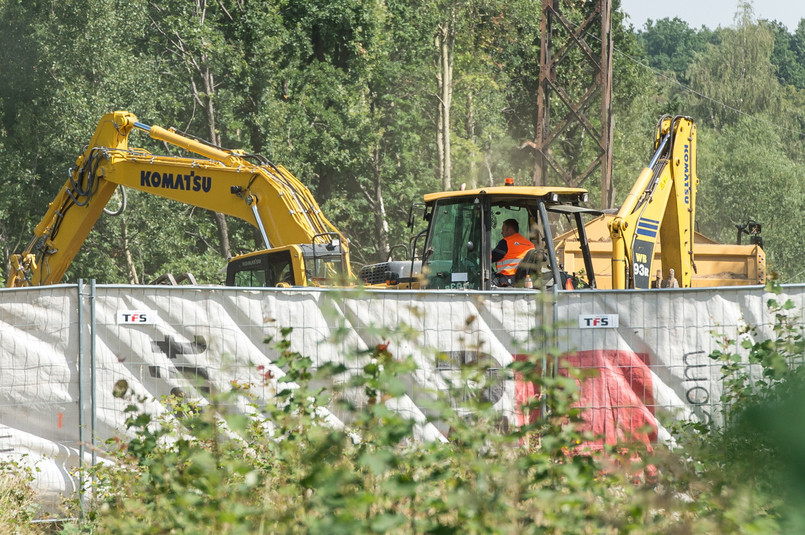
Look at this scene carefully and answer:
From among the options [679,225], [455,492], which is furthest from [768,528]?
[679,225]

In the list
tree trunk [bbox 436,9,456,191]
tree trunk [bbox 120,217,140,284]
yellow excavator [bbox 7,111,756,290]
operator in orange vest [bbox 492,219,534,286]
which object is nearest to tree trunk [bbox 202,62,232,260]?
tree trunk [bbox 120,217,140,284]

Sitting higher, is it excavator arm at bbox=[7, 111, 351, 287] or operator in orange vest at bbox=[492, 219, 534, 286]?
excavator arm at bbox=[7, 111, 351, 287]

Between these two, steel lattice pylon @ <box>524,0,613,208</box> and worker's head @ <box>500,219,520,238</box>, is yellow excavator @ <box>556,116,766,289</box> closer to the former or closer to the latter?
worker's head @ <box>500,219,520,238</box>

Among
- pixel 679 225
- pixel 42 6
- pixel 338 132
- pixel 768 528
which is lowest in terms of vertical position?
pixel 768 528

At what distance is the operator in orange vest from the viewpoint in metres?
11.0

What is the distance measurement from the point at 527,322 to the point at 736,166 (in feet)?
169

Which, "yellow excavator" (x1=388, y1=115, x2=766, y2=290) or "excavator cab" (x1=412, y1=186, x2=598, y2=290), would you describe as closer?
"excavator cab" (x1=412, y1=186, x2=598, y2=290)

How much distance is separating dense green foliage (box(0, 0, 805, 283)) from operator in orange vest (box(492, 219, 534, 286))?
69.5 ft

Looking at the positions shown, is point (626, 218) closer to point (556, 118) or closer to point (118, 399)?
point (118, 399)

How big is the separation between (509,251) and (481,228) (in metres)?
0.40

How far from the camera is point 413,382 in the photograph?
831cm

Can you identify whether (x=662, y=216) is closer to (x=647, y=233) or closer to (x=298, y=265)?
(x=647, y=233)

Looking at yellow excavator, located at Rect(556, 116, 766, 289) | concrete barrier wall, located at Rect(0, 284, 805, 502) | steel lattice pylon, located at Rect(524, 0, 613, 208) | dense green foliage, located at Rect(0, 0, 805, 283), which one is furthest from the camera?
dense green foliage, located at Rect(0, 0, 805, 283)

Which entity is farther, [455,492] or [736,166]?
[736,166]
